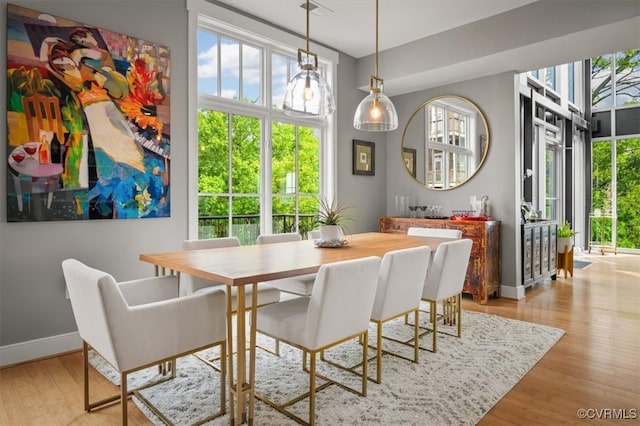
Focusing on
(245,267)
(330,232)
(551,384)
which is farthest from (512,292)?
(245,267)

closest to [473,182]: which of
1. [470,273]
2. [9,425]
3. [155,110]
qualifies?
[470,273]

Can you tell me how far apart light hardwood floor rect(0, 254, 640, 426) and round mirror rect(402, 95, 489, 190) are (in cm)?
179

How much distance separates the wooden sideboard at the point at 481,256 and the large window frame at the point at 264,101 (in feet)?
5.27

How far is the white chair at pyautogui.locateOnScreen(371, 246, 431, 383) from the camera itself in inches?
92.7

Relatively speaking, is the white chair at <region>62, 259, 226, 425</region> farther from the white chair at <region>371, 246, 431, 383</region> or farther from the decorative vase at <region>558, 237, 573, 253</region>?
the decorative vase at <region>558, 237, 573, 253</region>

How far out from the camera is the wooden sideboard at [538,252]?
468cm

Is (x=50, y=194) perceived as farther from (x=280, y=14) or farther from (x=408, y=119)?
(x=408, y=119)

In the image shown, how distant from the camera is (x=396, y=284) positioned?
2400 millimetres

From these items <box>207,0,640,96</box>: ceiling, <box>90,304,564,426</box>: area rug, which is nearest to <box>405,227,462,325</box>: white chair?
<box>90,304,564,426</box>: area rug

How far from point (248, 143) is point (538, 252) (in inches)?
148

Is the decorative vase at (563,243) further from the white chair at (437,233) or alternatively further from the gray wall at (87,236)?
the gray wall at (87,236)

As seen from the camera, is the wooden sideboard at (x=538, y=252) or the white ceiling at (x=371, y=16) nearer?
the white ceiling at (x=371, y=16)

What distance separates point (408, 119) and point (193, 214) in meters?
3.22

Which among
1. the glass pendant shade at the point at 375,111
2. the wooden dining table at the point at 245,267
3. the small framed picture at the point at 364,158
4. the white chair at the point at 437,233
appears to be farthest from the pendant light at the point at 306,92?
the small framed picture at the point at 364,158
